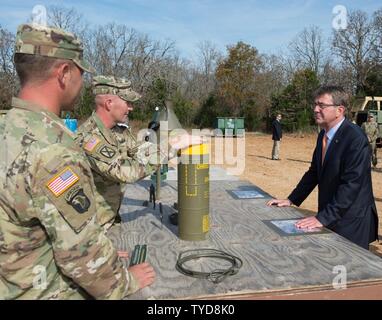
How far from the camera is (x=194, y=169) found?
2.14 m


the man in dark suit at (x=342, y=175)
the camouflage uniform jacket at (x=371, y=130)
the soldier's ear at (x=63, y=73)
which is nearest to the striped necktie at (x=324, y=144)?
the man in dark suit at (x=342, y=175)

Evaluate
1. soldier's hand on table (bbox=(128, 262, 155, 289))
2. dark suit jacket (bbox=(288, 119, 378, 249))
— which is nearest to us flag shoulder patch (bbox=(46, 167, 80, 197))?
soldier's hand on table (bbox=(128, 262, 155, 289))

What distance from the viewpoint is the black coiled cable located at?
1.72 m

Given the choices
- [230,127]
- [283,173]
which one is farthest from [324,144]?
[230,127]

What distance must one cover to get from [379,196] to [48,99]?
831 centimetres

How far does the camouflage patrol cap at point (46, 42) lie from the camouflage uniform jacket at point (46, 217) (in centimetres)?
18

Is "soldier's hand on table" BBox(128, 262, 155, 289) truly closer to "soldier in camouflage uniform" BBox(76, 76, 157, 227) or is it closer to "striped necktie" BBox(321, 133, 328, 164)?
"soldier in camouflage uniform" BBox(76, 76, 157, 227)

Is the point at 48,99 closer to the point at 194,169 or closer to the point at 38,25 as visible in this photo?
the point at 38,25

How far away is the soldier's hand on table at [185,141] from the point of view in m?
2.20

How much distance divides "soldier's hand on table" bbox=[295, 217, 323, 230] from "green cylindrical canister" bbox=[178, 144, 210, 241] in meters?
0.65

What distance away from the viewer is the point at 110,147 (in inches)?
87.2

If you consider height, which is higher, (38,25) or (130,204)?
(38,25)

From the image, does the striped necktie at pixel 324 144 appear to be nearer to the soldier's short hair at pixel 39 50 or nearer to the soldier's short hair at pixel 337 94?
the soldier's short hair at pixel 337 94
